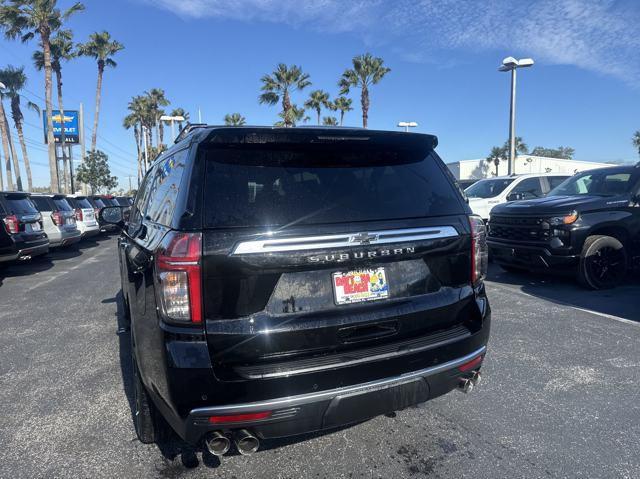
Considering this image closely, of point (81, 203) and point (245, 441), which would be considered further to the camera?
point (81, 203)

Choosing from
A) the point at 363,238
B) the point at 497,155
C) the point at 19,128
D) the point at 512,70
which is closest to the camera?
the point at 363,238

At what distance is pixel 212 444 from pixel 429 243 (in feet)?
4.95

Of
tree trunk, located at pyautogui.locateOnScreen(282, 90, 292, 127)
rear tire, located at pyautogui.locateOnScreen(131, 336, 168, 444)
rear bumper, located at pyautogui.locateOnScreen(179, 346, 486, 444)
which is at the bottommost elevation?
rear tire, located at pyautogui.locateOnScreen(131, 336, 168, 444)

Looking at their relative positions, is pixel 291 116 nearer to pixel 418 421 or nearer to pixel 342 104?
pixel 342 104

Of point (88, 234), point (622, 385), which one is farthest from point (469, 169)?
point (622, 385)

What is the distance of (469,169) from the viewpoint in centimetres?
6794

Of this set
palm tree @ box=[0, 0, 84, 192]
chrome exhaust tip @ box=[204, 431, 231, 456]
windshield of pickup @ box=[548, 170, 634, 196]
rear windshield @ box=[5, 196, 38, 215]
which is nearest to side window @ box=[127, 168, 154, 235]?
chrome exhaust tip @ box=[204, 431, 231, 456]

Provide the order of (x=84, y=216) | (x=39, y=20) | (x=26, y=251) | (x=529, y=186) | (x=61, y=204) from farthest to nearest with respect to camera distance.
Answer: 1. (x=39, y=20)
2. (x=84, y=216)
3. (x=61, y=204)
4. (x=529, y=186)
5. (x=26, y=251)

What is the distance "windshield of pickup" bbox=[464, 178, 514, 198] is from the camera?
11.9 metres

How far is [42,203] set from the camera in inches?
460

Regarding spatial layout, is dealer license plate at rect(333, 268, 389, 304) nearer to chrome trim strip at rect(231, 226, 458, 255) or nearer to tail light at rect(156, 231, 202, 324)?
chrome trim strip at rect(231, 226, 458, 255)

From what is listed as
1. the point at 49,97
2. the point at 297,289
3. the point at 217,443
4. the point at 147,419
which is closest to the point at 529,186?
the point at 297,289

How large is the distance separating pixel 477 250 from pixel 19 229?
9.25 meters

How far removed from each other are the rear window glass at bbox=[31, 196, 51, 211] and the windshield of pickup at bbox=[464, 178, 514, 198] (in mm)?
11334
